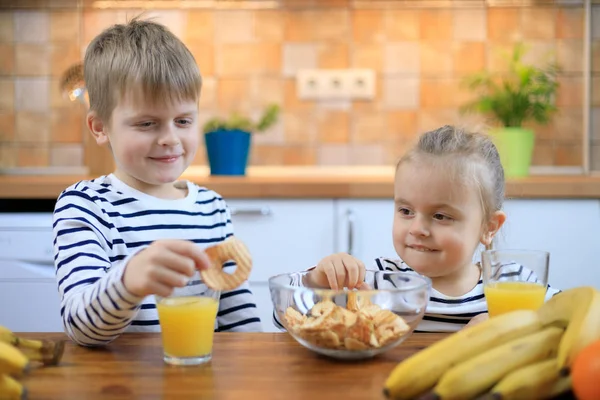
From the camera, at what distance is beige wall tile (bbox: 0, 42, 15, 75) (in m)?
2.86

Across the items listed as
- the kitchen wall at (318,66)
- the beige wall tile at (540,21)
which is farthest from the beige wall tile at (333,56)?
the beige wall tile at (540,21)

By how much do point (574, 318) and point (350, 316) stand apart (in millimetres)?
246

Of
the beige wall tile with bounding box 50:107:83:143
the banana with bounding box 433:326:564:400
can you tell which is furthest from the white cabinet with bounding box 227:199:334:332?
the banana with bounding box 433:326:564:400

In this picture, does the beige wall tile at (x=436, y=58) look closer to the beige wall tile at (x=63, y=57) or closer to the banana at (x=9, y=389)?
the beige wall tile at (x=63, y=57)

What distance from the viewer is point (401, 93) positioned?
2834mm

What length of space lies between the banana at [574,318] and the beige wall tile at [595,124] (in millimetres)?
2164

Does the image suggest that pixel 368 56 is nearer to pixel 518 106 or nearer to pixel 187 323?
pixel 518 106

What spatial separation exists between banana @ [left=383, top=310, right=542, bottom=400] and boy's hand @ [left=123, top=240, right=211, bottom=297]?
0.26 metres

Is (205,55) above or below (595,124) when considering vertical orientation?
above

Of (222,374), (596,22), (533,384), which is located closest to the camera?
(533,384)

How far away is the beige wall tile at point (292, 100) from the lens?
2.83 m

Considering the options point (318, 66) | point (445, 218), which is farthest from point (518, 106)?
point (445, 218)

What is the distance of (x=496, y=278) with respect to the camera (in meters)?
0.93

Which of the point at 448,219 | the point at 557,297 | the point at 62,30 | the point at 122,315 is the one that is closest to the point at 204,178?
the point at 62,30
